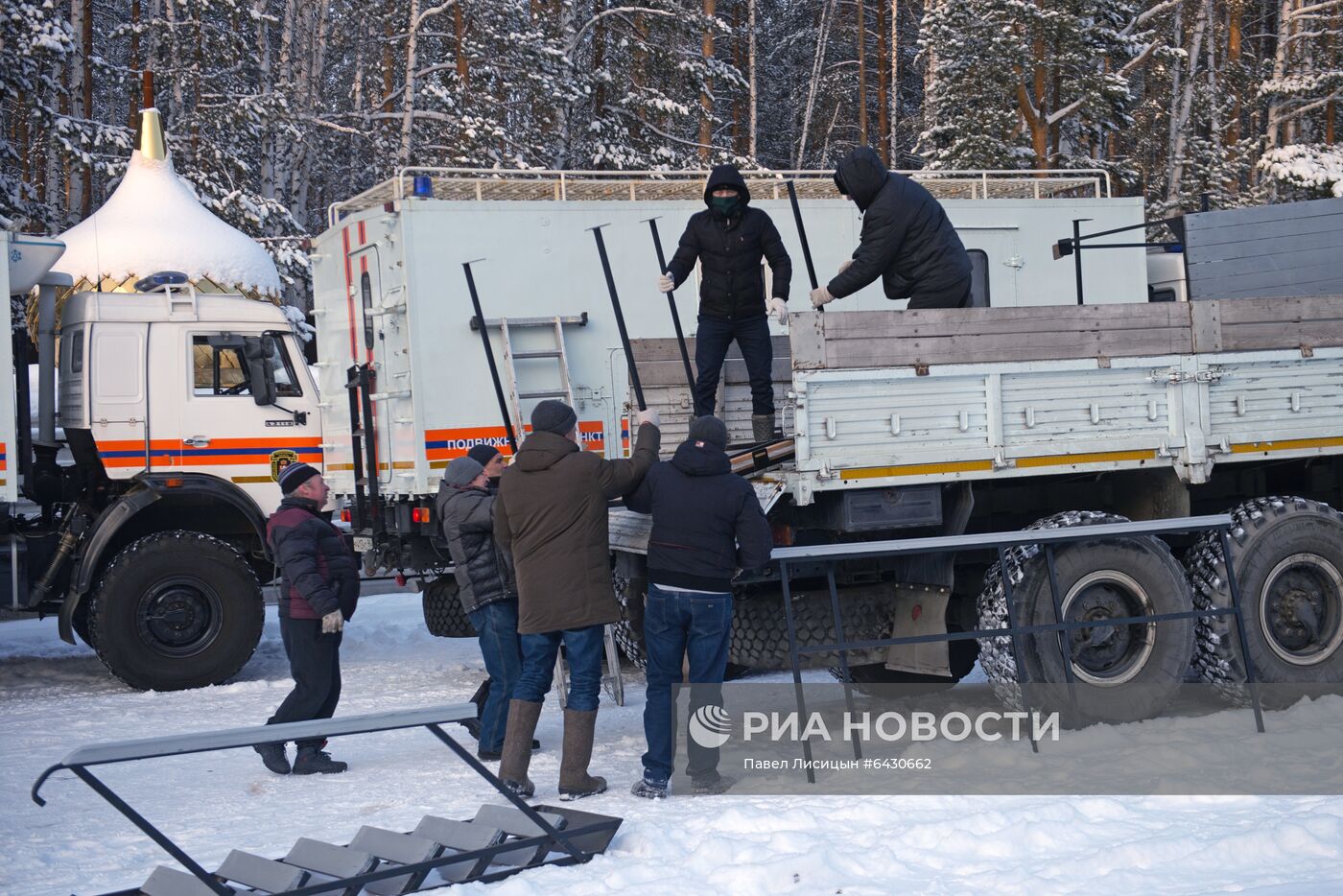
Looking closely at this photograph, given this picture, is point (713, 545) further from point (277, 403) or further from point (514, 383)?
point (277, 403)

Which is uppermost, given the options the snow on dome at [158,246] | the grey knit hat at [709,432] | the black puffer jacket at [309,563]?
the snow on dome at [158,246]

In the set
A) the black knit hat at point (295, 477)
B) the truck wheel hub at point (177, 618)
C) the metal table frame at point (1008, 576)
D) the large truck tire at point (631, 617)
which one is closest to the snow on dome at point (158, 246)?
the truck wheel hub at point (177, 618)

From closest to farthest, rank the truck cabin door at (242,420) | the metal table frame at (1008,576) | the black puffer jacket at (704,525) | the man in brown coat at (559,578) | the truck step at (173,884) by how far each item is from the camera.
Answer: the truck step at (173,884), the man in brown coat at (559,578), the black puffer jacket at (704,525), the metal table frame at (1008,576), the truck cabin door at (242,420)

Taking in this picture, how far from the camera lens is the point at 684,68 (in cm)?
2384

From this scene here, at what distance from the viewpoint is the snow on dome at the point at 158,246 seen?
37.8ft

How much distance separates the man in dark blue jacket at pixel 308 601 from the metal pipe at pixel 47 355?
4.36 metres

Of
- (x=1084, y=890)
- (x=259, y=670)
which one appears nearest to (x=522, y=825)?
(x=1084, y=890)

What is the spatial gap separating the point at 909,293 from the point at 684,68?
1658 centimetres

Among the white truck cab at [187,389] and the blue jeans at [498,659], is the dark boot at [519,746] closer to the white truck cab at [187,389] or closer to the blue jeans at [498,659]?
the blue jeans at [498,659]

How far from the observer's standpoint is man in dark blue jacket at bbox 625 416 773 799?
255 inches

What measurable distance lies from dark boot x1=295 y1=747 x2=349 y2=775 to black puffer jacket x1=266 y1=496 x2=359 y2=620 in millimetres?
701

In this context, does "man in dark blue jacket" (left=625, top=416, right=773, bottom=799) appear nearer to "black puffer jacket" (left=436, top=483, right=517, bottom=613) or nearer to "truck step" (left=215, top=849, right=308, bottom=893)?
"black puffer jacket" (left=436, top=483, right=517, bottom=613)

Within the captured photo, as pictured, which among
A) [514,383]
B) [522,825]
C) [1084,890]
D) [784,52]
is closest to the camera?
[1084,890]

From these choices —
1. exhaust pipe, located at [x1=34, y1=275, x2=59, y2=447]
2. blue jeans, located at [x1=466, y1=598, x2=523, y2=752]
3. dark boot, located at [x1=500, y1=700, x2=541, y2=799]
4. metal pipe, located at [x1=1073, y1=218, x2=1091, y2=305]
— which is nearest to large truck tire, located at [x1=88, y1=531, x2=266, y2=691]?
exhaust pipe, located at [x1=34, y1=275, x2=59, y2=447]
